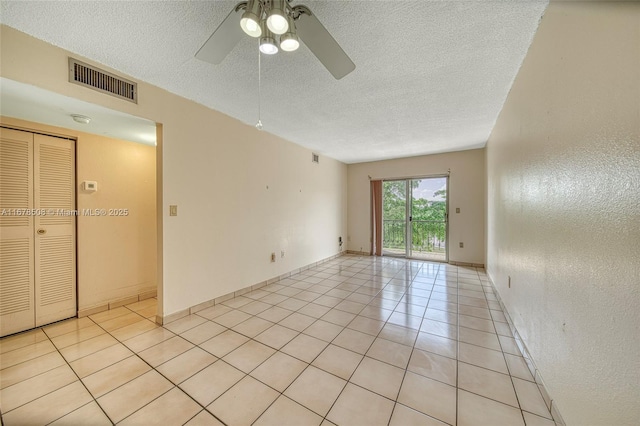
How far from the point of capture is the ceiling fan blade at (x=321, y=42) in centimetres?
126

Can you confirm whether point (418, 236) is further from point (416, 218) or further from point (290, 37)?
point (290, 37)

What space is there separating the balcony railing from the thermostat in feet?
18.0

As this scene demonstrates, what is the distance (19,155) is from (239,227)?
2.23 m

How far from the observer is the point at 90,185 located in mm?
2697

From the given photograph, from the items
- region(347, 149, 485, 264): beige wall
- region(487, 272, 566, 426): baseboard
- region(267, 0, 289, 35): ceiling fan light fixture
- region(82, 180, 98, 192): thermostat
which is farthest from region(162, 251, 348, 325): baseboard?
region(347, 149, 485, 264): beige wall

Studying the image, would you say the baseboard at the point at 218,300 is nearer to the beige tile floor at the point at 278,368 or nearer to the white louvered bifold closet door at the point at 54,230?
the beige tile floor at the point at 278,368

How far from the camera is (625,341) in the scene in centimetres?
85

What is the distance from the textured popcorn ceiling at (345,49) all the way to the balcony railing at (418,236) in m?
2.72

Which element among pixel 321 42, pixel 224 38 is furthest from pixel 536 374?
pixel 224 38

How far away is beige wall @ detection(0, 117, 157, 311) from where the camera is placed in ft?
8.73

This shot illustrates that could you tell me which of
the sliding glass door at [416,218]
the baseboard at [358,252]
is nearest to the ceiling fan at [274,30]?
the sliding glass door at [416,218]

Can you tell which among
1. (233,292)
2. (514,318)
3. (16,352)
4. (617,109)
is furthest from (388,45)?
(16,352)

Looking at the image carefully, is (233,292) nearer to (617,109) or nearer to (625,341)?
(625,341)

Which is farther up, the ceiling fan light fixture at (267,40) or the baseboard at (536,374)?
the ceiling fan light fixture at (267,40)
